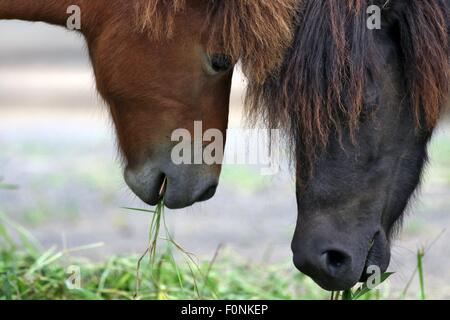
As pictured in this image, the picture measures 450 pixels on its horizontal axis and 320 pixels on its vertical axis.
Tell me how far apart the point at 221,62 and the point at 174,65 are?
0.15m

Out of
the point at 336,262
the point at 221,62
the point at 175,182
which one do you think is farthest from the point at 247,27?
the point at 336,262

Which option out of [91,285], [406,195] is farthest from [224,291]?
[406,195]

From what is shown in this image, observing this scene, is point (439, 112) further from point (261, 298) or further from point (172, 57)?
point (261, 298)

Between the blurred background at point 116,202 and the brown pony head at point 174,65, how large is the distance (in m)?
0.29

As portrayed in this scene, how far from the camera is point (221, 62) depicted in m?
2.77

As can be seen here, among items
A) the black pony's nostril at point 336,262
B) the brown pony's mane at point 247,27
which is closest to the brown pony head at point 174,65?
the brown pony's mane at point 247,27

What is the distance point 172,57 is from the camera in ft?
9.17

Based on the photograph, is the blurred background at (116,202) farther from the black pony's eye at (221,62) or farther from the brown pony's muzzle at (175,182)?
the black pony's eye at (221,62)

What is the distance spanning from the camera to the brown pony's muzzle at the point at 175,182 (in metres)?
2.82

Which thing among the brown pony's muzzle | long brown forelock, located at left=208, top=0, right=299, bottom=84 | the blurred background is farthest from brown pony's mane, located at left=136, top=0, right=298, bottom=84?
the blurred background

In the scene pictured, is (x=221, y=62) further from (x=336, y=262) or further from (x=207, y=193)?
(x=336, y=262)

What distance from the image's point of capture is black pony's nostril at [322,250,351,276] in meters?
2.72

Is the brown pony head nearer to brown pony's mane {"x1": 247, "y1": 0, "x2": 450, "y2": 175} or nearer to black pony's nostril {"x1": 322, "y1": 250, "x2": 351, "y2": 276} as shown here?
brown pony's mane {"x1": 247, "y1": 0, "x2": 450, "y2": 175}

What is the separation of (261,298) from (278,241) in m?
1.74
